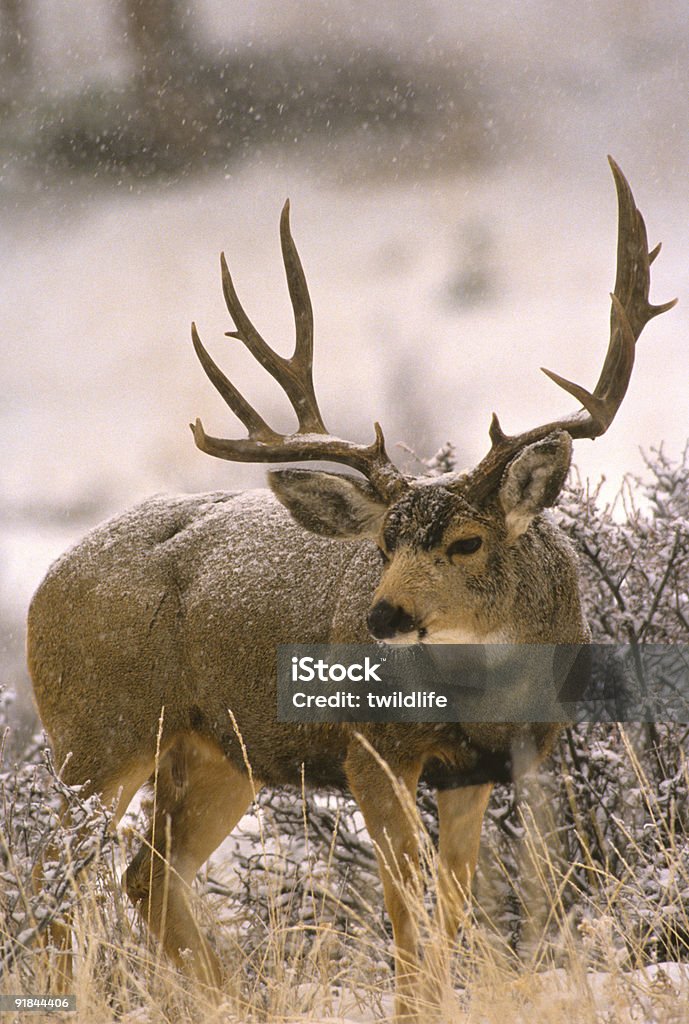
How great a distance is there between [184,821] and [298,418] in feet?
4.76

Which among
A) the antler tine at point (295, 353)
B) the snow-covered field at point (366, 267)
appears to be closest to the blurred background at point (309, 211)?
the snow-covered field at point (366, 267)

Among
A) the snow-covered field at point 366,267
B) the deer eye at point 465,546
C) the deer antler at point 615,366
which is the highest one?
the snow-covered field at point 366,267

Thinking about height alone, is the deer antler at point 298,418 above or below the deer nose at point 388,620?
above

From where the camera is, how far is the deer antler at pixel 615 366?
302cm

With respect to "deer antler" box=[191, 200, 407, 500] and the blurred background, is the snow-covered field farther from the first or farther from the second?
"deer antler" box=[191, 200, 407, 500]

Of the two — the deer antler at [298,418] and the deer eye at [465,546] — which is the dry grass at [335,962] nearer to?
the deer eye at [465,546]

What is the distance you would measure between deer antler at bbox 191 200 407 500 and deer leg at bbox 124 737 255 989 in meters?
1.02

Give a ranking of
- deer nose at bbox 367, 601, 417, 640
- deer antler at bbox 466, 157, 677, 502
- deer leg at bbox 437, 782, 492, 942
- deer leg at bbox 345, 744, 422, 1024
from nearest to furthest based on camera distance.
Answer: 1. deer nose at bbox 367, 601, 417, 640
2. deer leg at bbox 345, 744, 422, 1024
3. deer antler at bbox 466, 157, 677, 502
4. deer leg at bbox 437, 782, 492, 942

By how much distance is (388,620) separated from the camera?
276 centimetres

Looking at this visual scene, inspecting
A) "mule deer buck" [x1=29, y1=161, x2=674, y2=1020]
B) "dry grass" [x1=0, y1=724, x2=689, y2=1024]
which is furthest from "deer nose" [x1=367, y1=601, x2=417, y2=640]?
"dry grass" [x1=0, y1=724, x2=689, y2=1024]

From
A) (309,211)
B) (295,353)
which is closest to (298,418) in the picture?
(295,353)

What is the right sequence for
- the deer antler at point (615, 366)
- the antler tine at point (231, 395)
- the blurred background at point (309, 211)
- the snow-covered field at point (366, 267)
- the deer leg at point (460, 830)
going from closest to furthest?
1. the deer antler at point (615, 366)
2. the deer leg at point (460, 830)
3. the antler tine at point (231, 395)
4. the snow-covered field at point (366, 267)
5. the blurred background at point (309, 211)

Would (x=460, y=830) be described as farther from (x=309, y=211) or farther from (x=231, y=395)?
(x=309, y=211)

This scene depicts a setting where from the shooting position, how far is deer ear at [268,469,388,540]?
3172mm
